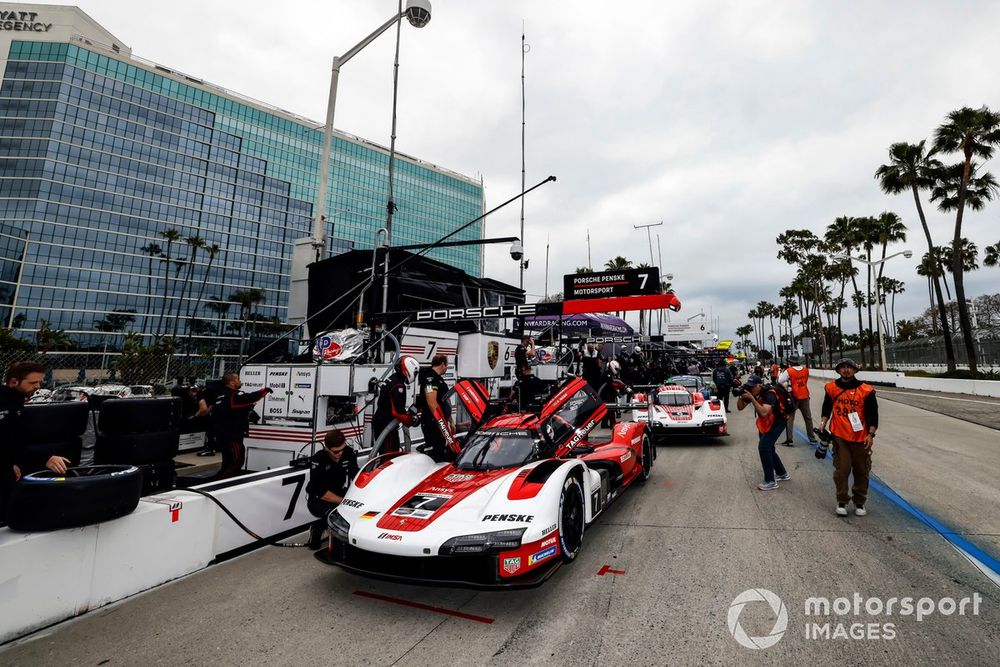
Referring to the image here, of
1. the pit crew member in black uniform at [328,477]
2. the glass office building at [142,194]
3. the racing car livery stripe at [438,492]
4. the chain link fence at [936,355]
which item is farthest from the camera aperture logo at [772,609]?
the glass office building at [142,194]

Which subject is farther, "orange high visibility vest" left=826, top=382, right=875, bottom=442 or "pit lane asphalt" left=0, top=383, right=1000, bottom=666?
"orange high visibility vest" left=826, top=382, right=875, bottom=442

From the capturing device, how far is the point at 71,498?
3164 mm

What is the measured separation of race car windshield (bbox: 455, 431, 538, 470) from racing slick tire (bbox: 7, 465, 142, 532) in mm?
2731

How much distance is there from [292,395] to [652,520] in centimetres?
600

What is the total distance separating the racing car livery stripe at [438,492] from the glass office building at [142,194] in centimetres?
6391

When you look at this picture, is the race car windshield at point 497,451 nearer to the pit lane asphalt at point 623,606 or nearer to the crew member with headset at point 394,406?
the pit lane asphalt at point 623,606

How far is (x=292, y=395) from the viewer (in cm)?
773

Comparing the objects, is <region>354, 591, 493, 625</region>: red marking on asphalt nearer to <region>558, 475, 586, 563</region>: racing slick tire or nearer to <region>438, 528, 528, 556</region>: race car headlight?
<region>438, 528, 528, 556</region>: race car headlight

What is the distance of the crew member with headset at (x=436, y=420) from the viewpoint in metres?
5.48

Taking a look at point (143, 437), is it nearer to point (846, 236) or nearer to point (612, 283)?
point (612, 283)

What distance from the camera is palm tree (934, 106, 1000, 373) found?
21938 mm

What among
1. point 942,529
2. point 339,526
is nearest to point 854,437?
point 942,529

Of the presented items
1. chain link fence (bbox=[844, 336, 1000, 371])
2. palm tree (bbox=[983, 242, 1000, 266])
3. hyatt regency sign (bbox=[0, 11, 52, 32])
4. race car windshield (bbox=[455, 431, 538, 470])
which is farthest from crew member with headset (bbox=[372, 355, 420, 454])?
hyatt regency sign (bbox=[0, 11, 52, 32])

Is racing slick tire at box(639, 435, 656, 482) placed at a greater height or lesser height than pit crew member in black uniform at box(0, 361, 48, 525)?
lesser
